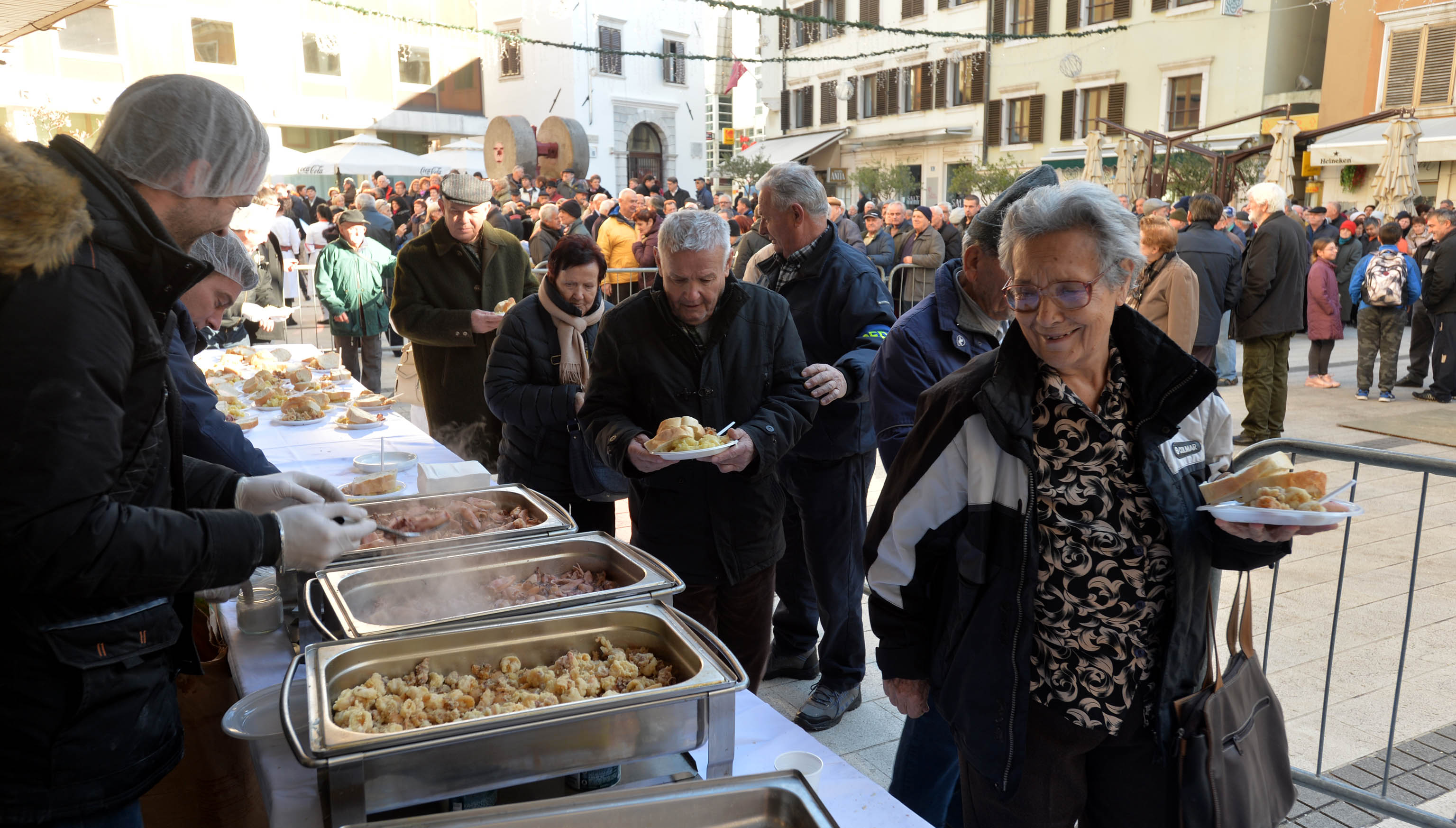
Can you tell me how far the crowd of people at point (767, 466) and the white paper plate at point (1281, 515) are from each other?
90 millimetres

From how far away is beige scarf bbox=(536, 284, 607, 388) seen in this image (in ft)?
11.8

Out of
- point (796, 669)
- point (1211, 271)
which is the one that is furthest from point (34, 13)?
point (1211, 271)

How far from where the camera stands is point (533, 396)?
3.50 m

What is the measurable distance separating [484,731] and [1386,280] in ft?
32.8

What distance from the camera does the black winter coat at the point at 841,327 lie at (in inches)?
135

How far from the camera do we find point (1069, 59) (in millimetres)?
25203

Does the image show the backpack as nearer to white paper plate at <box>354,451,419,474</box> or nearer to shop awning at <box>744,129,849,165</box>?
white paper plate at <box>354,451,419,474</box>

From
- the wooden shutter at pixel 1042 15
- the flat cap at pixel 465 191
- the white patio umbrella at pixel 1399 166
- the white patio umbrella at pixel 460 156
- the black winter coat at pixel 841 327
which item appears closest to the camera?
the black winter coat at pixel 841 327

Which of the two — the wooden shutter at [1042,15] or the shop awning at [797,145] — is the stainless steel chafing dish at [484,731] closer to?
the wooden shutter at [1042,15]

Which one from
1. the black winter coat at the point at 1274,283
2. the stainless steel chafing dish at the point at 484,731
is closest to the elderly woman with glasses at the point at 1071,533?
the stainless steel chafing dish at the point at 484,731

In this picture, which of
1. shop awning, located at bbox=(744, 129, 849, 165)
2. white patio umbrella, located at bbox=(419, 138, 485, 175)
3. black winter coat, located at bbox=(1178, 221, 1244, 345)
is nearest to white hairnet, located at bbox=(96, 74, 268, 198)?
black winter coat, located at bbox=(1178, 221, 1244, 345)

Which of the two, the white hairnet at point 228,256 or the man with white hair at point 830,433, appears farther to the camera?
the man with white hair at point 830,433

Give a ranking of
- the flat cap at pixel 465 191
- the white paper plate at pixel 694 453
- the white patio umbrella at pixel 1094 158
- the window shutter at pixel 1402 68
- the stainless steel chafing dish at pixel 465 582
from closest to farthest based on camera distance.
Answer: the stainless steel chafing dish at pixel 465 582
the white paper plate at pixel 694 453
the flat cap at pixel 465 191
the white patio umbrella at pixel 1094 158
the window shutter at pixel 1402 68

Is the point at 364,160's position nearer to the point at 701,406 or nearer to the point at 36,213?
the point at 701,406
